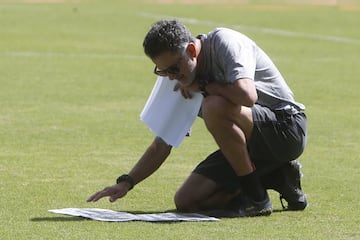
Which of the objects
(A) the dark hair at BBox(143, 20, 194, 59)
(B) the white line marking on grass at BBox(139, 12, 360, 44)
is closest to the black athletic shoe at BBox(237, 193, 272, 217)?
(A) the dark hair at BBox(143, 20, 194, 59)

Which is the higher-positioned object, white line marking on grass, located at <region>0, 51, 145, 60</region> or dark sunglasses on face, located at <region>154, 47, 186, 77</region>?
dark sunglasses on face, located at <region>154, 47, 186, 77</region>

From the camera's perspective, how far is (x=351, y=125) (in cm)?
1344

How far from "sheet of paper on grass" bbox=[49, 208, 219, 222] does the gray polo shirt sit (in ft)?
3.17

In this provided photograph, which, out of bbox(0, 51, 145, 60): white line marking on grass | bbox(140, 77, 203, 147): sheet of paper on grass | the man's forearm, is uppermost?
bbox(140, 77, 203, 147): sheet of paper on grass

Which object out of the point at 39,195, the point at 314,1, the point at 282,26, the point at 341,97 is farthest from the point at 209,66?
the point at 314,1

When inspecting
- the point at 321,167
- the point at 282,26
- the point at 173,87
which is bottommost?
the point at 282,26

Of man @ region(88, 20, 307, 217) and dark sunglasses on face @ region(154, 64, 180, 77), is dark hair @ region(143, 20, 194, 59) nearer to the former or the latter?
man @ region(88, 20, 307, 217)

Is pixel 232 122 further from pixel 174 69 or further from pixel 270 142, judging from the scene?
pixel 174 69

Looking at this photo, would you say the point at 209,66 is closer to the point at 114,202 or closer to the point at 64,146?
the point at 114,202

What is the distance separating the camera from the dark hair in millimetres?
7621

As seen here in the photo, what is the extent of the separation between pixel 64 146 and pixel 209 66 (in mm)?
3994

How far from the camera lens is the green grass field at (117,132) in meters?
7.86

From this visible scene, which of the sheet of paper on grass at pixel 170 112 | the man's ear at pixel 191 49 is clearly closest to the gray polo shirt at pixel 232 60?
the man's ear at pixel 191 49

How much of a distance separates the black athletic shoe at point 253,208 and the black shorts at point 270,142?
263mm
